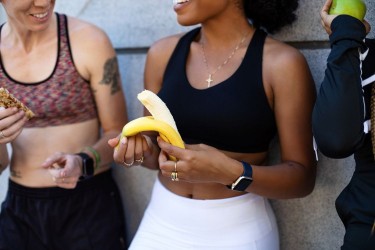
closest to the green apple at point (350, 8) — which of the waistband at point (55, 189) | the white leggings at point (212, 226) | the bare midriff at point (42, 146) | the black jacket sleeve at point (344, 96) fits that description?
the black jacket sleeve at point (344, 96)

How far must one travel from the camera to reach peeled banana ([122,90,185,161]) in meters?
1.98

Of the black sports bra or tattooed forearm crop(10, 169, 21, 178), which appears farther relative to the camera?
tattooed forearm crop(10, 169, 21, 178)

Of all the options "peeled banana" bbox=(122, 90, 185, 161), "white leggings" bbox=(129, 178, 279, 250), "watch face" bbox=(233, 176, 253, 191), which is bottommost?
"white leggings" bbox=(129, 178, 279, 250)

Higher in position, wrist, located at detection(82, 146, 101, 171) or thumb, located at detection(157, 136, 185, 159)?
thumb, located at detection(157, 136, 185, 159)

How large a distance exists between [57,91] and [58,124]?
0.20 metres

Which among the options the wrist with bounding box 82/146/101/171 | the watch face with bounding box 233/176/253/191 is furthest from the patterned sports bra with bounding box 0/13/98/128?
the watch face with bounding box 233/176/253/191

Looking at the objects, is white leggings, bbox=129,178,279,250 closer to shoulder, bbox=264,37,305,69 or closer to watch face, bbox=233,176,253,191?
watch face, bbox=233,176,253,191

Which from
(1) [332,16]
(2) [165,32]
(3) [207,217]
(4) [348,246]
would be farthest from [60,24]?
(4) [348,246]

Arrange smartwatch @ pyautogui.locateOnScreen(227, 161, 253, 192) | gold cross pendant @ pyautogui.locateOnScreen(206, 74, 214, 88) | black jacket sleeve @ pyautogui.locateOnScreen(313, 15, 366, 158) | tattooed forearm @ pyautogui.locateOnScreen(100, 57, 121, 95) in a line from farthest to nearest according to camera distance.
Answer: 1. tattooed forearm @ pyautogui.locateOnScreen(100, 57, 121, 95)
2. gold cross pendant @ pyautogui.locateOnScreen(206, 74, 214, 88)
3. smartwatch @ pyautogui.locateOnScreen(227, 161, 253, 192)
4. black jacket sleeve @ pyautogui.locateOnScreen(313, 15, 366, 158)

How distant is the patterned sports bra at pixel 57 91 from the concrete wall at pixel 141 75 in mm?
614

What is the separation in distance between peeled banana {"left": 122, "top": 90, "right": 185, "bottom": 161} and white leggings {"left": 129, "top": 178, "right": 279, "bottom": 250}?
501 millimetres

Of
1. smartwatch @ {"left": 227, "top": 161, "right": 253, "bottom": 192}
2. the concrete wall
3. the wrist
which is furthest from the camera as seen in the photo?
the wrist

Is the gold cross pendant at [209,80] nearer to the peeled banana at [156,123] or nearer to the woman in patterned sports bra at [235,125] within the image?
the woman in patterned sports bra at [235,125]

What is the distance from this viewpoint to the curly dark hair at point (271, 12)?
254 cm
